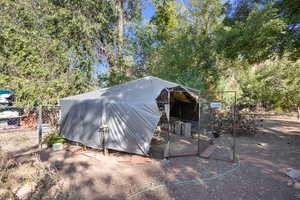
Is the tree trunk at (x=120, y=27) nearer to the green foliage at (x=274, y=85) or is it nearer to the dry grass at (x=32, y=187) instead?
the dry grass at (x=32, y=187)

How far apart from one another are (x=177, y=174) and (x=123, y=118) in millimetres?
2280

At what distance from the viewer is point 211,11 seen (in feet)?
39.8

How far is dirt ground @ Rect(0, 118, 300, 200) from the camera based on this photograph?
2.99m

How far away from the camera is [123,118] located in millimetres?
4922

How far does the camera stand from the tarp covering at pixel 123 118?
4.78 metres

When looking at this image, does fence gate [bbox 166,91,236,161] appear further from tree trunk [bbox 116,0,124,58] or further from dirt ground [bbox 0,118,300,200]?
tree trunk [bbox 116,0,124,58]

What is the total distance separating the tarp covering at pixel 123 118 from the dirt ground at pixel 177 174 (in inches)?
16.1

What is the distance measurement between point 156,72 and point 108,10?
5782 millimetres

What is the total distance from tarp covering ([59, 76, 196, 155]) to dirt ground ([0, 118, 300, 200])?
41 cm

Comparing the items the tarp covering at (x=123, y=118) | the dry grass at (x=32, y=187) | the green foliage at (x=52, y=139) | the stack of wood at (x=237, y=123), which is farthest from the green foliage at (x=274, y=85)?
the dry grass at (x=32, y=187)

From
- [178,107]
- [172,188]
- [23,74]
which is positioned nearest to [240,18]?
[178,107]

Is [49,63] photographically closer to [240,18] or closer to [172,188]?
[172,188]

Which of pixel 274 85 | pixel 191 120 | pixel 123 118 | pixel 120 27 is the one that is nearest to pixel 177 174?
pixel 123 118

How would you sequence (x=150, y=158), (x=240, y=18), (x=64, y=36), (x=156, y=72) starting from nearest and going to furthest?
(x=150, y=158)
(x=240, y=18)
(x=64, y=36)
(x=156, y=72)
